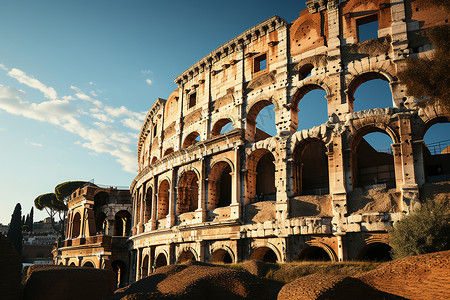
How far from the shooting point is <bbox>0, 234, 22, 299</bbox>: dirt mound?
7.17m

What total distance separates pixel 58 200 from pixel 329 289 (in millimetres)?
48474

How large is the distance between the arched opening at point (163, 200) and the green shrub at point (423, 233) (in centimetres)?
1448

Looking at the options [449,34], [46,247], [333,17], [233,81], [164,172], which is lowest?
[46,247]

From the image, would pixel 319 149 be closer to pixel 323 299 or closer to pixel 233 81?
pixel 233 81

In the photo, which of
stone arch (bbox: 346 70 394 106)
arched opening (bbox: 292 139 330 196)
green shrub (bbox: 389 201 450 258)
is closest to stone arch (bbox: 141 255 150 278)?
arched opening (bbox: 292 139 330 196)

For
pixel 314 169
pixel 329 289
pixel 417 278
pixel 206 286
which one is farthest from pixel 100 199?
pixel 417 278

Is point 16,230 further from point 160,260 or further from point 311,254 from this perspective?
point 311,254

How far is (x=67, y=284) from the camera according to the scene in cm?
801

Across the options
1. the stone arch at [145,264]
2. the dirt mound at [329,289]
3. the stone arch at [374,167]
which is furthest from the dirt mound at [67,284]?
the stone arch at [145,264]

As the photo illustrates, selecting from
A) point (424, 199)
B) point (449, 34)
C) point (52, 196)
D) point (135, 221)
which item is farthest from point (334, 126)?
point (52, 196)

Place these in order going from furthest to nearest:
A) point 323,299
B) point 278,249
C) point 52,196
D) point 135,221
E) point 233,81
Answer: point 52,196
point 135,221
point 233,81
point 278,249
point 323,299

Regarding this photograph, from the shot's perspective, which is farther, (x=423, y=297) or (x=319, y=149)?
(x=319, y=149)

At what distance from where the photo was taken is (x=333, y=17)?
55.3ft

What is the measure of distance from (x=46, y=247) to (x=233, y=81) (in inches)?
1999
